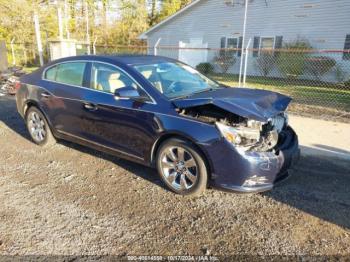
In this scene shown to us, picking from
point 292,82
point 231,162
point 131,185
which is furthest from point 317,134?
point 292,82

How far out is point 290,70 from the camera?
14.5m

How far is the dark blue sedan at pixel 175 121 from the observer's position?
345 centimetres

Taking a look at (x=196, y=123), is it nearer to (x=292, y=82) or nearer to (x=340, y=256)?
(x=340, y=256)

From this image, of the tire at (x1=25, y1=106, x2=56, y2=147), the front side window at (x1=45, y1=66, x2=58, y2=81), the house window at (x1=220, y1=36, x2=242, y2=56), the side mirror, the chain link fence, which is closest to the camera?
the side mirror

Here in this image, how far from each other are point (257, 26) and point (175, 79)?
14318 mm

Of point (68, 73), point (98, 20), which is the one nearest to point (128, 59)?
point (68, 73)

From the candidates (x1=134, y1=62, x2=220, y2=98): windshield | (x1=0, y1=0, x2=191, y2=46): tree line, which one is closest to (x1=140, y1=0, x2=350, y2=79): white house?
(x1=0, y1=0, x2=191, y2=46): tree line

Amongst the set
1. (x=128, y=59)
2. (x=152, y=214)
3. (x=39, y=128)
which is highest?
(x=128, y=59)

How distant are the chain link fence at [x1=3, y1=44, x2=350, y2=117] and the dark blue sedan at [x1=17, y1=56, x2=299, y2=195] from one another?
16.6 feet

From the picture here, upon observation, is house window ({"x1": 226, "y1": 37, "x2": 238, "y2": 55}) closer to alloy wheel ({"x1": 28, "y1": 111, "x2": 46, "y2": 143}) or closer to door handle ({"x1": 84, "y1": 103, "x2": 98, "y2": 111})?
alloy wheel ({"x1": 28, "y1": 111, "x2": 46, "y2": 143})

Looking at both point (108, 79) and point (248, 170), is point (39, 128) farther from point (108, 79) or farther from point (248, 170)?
point (248, 170)

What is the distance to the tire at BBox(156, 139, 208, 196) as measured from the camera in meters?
3.60

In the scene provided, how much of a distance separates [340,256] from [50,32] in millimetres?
24735

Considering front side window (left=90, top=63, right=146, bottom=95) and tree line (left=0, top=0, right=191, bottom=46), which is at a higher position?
tree line (left=0, top=0, right=191, bottom=46)
